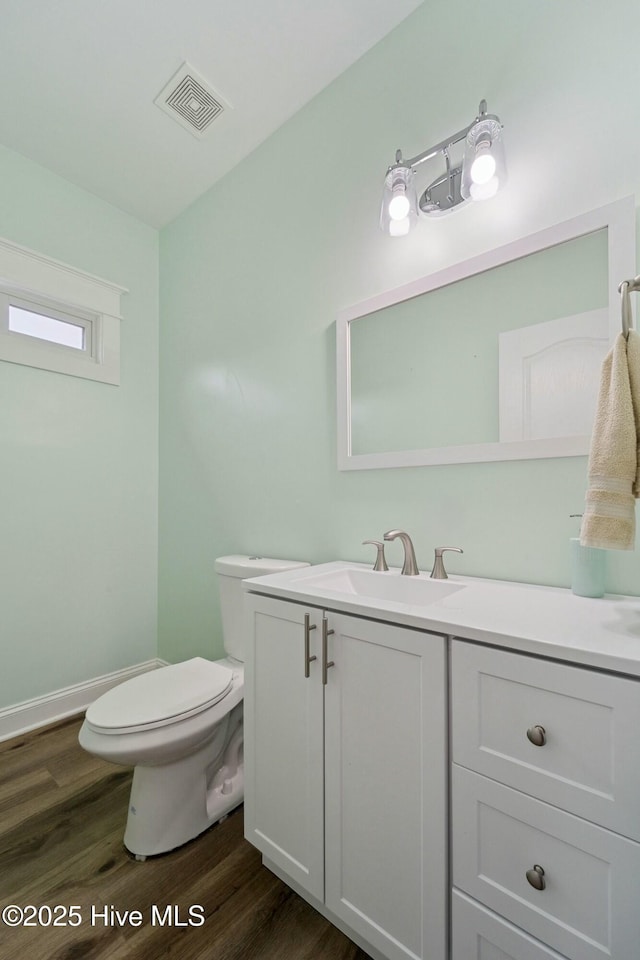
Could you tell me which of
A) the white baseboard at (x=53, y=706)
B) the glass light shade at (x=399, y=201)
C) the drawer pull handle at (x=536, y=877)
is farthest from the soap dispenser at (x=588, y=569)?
the white baseboard at (x=53, y=706)

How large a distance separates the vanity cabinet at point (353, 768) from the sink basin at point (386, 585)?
0.20m

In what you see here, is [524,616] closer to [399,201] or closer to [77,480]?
[399,201]

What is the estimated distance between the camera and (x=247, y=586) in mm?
1184

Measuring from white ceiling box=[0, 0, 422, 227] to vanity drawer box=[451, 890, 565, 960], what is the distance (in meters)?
2.45

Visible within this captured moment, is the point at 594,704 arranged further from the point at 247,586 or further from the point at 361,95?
the point at 361,95

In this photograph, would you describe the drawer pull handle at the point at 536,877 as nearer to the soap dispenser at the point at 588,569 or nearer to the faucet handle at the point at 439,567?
the soap dispenser at the point at 588,569

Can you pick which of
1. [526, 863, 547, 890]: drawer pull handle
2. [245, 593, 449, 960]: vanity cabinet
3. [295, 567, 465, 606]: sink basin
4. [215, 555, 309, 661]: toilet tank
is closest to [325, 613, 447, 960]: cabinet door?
[245, 593, 449, 960]: vanity cabinet

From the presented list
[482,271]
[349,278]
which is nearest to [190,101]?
[349,278]

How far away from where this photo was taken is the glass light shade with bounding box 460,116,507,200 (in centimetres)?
114

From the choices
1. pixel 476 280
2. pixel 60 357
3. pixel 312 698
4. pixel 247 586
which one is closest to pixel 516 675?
pixel 312 698

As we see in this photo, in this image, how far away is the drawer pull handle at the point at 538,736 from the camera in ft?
2.18

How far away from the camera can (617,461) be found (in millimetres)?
757

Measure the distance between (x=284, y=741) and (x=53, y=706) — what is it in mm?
1573

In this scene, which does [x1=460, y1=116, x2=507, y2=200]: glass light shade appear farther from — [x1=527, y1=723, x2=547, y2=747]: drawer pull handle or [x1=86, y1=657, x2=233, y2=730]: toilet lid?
[x1=86, y1=657, x2=233, y2=730]: toilet lid
